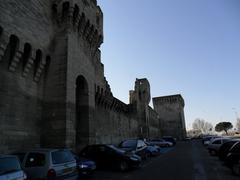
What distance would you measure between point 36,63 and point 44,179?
343 inches

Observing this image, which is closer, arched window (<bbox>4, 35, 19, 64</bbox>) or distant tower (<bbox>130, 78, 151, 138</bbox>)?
arched window (<bbox>4, 35, 19, 64</bbox>)

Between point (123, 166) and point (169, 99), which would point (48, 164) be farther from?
point (169, 99)

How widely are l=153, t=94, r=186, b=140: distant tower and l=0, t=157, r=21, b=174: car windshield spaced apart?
67306mm

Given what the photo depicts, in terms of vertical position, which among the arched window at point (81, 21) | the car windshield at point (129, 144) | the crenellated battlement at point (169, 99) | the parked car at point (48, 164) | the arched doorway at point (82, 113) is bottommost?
the parked car at point (48, 164)

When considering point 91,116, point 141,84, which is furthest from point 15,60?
point 141,84

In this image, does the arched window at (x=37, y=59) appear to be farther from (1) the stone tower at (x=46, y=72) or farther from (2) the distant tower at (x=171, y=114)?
(2) the distant tower at (x=171, y=114)

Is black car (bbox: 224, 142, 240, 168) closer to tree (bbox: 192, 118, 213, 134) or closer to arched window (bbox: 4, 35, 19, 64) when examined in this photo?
arched window (bbox: 4, 35, 19, 64)

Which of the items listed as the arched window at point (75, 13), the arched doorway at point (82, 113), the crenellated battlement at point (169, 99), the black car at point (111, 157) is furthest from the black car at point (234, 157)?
the crenellated battlement at point (169, 99)

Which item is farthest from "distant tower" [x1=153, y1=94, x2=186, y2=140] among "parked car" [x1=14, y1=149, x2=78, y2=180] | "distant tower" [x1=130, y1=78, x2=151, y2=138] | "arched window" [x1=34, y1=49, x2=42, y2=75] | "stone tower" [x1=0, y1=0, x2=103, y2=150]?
"parked car" [x1=14, y1=149, x2=78, y2=180]

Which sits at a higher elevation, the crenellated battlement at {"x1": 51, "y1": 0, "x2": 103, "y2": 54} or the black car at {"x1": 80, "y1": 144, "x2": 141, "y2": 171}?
the crenellated battlement at {"x1": 51, "y1": 0, "x2": 103, "y2": 54}

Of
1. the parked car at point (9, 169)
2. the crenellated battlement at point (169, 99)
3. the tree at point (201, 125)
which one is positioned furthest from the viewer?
the tree at point (201, 125)

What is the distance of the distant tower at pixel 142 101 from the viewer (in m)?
40.9

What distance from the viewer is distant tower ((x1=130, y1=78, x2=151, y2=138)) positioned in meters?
40.9

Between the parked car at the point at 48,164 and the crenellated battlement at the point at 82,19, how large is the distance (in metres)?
10.0
